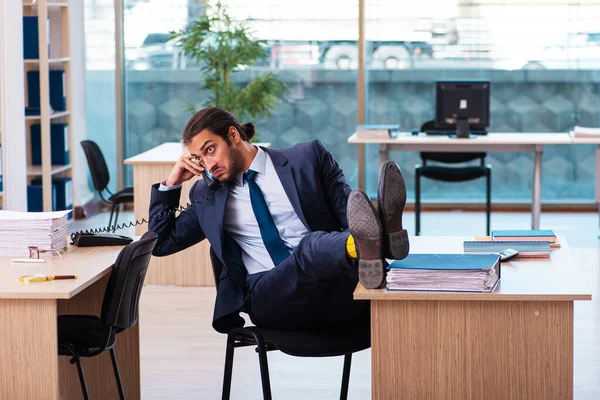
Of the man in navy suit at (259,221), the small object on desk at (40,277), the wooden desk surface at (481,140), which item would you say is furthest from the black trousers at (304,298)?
the wooden desk surface at (481,140)

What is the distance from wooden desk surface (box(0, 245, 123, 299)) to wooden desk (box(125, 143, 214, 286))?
2572mm

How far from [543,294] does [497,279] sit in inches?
6.7

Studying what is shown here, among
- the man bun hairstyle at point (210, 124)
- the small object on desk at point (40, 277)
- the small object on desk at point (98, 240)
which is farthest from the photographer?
the small object on desk at point (98, 240)

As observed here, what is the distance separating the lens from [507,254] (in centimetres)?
317

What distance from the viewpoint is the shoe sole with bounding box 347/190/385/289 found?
8.72 feet

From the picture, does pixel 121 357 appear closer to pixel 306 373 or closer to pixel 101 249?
pixel 101 249

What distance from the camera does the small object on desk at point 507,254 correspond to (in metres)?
3.14

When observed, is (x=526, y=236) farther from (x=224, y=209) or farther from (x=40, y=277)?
(x=40, y=277)

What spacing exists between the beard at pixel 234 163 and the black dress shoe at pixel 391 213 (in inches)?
31.3

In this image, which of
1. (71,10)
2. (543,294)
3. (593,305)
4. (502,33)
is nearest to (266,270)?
(543,294)

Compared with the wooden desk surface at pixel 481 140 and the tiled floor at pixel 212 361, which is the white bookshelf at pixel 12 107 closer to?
the tiled floor at pixel 212 361

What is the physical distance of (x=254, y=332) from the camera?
3223 millimetres

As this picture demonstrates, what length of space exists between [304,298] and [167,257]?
311 centimetres

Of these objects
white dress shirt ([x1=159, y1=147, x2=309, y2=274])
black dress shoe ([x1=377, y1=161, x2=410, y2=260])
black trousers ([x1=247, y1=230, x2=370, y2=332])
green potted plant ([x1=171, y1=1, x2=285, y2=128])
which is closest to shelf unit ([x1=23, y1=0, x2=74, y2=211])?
green potted plant ([x1=171, y1=1, x2=285, y2=128])
